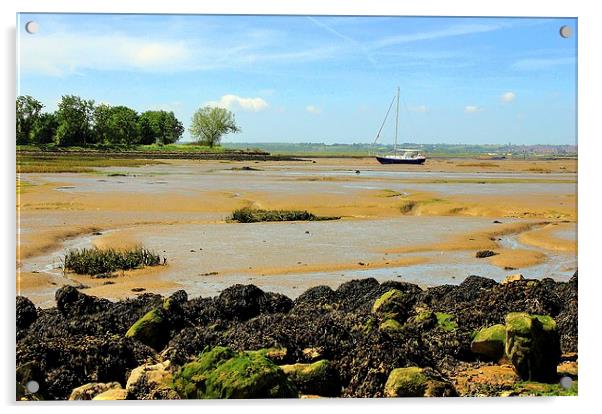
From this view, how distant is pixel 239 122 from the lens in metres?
5.57

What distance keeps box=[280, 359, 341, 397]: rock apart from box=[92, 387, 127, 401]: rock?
965 mm

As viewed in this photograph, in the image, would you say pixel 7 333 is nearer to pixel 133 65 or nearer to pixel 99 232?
pixel 99 232

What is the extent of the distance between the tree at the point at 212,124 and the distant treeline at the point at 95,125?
0.12m

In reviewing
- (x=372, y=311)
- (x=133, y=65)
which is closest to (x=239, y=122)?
(x=133, y=65)

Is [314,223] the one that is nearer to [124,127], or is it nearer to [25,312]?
[124,127]

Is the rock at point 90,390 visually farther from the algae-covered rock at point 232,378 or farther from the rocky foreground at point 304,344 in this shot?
the algae-covered rock at point 232,378

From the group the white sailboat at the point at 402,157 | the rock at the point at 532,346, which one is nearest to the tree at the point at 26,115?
the white sailboat at the point at 402,157

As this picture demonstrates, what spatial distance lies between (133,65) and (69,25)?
0.48m

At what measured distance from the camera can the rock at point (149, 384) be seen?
4.67 meters

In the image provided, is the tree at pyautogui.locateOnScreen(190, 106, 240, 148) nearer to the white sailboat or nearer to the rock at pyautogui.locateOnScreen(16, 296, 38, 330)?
the white sailboat

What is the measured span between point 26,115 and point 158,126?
92 cm

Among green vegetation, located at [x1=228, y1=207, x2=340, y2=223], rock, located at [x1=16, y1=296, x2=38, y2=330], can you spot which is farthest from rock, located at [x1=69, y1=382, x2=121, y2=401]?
green vegetation, located at [x1=228, y1=207, x2=340, y2=223]

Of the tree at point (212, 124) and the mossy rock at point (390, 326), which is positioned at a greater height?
the tree at point (212, 124)

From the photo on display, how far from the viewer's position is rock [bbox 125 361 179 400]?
4668mm
